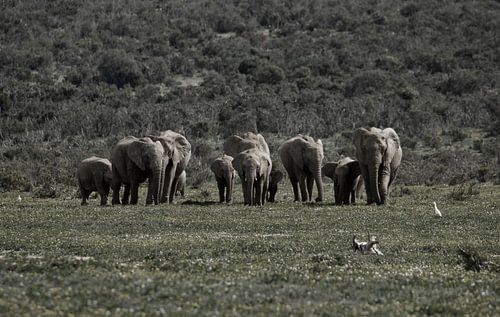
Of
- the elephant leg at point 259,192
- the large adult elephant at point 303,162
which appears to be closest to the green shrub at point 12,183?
the large adult elephant at point 303,162

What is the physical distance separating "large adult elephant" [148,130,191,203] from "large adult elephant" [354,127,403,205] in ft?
21.3

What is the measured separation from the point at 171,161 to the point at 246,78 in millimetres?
56841

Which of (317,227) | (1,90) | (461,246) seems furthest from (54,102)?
(461,246)

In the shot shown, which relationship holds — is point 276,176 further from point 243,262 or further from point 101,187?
point 243,262

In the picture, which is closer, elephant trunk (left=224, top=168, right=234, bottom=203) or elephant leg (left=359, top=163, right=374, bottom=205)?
elephant leg (left=359, top=163, right=374, bottom=205)

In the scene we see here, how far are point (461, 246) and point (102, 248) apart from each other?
662 cm

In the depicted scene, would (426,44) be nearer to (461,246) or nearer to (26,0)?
(26,0)

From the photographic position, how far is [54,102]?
77.2 metres

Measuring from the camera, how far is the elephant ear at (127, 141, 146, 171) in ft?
101

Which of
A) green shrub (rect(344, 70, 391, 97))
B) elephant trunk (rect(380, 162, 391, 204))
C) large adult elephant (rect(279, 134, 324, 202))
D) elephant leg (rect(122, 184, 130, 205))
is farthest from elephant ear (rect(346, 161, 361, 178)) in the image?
green shrub (rect(344, 70, 391, 97))

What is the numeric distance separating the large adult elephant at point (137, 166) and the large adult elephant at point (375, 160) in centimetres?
644

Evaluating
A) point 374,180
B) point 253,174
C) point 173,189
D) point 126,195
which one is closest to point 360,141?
point 374,180

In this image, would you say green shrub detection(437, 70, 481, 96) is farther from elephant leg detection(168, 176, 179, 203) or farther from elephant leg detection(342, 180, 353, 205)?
elephant leg detection(342, 180, 353, 205)

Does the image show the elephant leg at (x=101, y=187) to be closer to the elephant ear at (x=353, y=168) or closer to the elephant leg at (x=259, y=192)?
Result: the elephant leg at (x=259, y=192)
